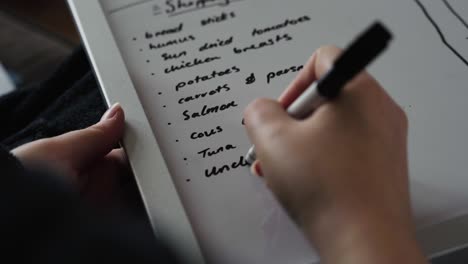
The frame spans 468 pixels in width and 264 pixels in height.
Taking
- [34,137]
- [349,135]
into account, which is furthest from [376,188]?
[34,137]

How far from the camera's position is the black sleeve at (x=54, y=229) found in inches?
10.6

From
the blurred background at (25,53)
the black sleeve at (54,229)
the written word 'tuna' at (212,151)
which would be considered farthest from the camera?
the blurred background at (25,53)

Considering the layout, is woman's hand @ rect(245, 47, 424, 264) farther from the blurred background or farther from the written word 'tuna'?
the blurred background

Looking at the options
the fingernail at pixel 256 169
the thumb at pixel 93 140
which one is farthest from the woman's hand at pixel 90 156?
the fingernail at pixel 256 169

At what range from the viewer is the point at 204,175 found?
1.25 feet

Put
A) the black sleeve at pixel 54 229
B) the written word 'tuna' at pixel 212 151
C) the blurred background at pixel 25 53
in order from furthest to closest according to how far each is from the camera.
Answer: the blurred background at pixel 25 53 → the written word 'tuna' at pixel 212 151 → the black sleeve at pixel 54 229

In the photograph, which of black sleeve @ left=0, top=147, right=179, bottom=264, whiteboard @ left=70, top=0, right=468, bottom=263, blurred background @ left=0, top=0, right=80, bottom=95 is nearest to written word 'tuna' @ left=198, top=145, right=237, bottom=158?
whiteboard @ left=70, top=0, right=468, bottom=263

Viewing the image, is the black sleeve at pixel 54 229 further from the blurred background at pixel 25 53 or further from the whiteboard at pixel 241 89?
the blurred background at pixel 25 53

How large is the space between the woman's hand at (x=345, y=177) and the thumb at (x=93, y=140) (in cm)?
13

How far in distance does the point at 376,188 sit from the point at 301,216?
52 mm

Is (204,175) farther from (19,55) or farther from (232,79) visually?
(19,55)

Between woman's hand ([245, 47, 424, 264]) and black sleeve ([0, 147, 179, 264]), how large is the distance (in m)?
0.10

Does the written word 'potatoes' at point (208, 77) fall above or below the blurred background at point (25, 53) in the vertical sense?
below

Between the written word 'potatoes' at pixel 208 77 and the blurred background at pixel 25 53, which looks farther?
the blurred background at pixel 25 53
